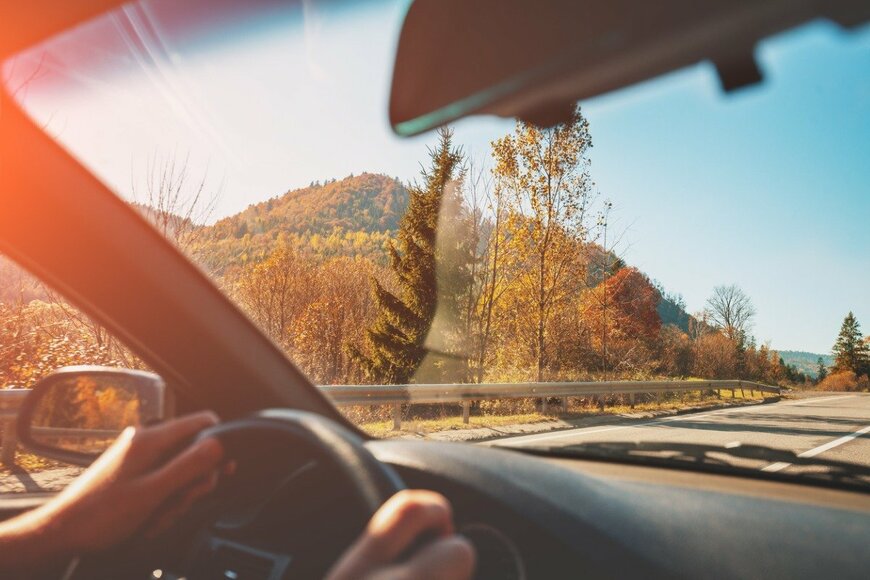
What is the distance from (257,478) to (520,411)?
35.8 feet

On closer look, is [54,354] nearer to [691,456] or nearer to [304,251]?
[691,456]

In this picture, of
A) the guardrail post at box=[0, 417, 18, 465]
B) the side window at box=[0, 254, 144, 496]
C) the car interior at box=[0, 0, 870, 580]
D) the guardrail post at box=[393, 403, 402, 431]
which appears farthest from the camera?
the guardrail post at box=[393, 403, 402, 431]

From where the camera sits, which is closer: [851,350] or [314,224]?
[851,350]

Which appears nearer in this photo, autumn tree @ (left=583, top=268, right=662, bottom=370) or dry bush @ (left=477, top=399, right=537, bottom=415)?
dry bush @ (left=477, top=399, right=537, bottom=415)

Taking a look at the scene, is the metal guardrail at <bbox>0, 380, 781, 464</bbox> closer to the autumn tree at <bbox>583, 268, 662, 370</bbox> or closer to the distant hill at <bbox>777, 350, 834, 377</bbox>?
the distant hill at <bbox>777, 350, 834, 377</bbox>

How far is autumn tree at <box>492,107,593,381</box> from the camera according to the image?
1561 centimetres

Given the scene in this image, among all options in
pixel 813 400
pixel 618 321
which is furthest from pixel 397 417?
pixel 618 321

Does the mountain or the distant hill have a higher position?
the mountain

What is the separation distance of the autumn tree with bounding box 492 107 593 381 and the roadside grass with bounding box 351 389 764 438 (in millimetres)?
4472

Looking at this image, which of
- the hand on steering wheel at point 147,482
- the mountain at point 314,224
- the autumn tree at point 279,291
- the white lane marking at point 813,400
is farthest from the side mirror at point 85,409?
the autumn tree at point 279,291

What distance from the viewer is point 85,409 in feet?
6.99

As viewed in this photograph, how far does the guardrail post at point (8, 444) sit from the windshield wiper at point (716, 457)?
265 centimetres

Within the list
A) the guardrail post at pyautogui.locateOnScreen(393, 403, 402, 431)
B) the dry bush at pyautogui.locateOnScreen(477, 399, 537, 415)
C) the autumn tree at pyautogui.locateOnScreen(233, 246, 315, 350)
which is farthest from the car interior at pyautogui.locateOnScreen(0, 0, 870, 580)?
the autumn tree at pyautogui.locateOnScreen(233, 246, 315, 350)

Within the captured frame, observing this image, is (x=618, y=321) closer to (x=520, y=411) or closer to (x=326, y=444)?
(x=520, y=411)
